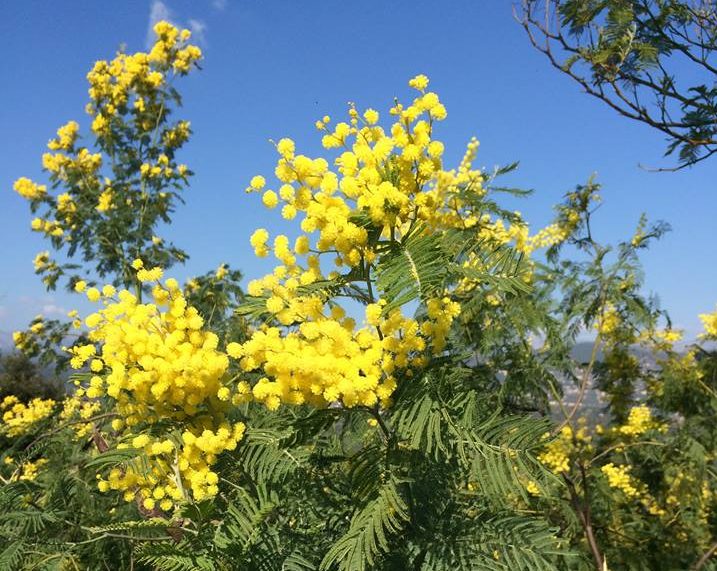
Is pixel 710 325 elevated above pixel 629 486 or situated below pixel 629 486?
above

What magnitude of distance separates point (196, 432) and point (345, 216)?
941 mm

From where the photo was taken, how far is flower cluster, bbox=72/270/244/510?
63.1 inches

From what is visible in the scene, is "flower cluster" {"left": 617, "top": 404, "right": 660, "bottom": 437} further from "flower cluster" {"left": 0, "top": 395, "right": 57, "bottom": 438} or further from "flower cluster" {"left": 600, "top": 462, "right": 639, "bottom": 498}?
"flower cluster" {"left": 0, "top": 395, "right": 57, "bottom": 438}

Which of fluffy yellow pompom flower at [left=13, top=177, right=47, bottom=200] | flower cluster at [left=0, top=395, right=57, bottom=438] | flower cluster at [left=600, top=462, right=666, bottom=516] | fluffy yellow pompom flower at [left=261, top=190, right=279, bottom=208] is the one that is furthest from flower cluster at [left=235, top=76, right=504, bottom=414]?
fluffy yellow pompom flower at [left=13, top=177, right=47, bottom=200]

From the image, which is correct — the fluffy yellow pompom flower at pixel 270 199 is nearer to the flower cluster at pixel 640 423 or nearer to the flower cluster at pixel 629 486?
the flower cluster at pixel 629 486

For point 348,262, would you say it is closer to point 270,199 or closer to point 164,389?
point 270,199

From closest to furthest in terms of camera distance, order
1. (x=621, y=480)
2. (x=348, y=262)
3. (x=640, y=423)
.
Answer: (x=348, y=262) < (x=621, y=480) < (x=640, y=423)

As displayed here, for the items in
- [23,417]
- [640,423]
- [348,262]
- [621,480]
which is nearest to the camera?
[348,262]

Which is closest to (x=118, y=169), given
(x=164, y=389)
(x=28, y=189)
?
(x=28, y=189)

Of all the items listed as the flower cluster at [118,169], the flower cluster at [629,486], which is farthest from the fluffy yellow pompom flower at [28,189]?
the flower cluster at [629,486]

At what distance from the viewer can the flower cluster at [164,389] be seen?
1.60 meters

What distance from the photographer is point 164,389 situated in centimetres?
160

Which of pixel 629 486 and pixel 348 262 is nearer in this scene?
pixel 348 262

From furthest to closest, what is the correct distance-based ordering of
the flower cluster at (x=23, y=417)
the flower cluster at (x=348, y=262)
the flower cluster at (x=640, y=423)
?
the flower cluster at (x=23, y=417)
the flower cluster at (x=640, y=423)
the flower cluster at (x=348, y=262)
